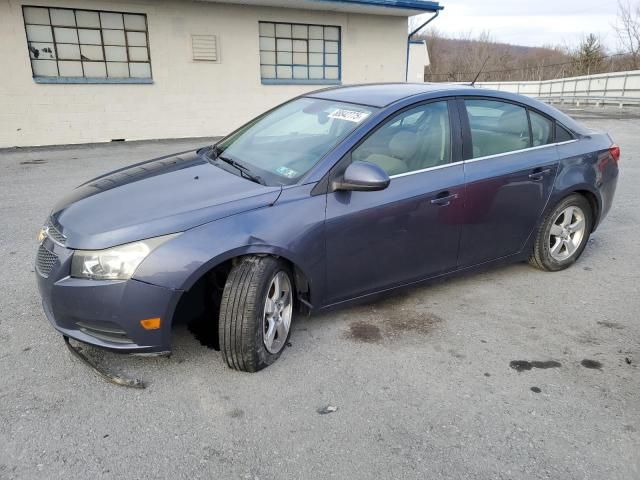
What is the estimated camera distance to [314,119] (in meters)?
3.73

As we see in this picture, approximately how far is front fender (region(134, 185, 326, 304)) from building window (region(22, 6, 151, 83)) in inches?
439

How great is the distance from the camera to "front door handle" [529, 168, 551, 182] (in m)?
3.96

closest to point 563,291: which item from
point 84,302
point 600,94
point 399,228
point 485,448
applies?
point 399,228

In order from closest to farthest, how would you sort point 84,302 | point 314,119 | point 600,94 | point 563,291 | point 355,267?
point 84,302 → point 355,267 → point 314,119 → point 563,291 → point 600,94

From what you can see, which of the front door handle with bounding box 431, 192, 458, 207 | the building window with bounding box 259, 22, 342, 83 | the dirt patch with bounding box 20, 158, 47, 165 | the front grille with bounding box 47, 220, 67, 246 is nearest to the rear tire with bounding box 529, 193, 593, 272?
the front door handle with bounding box 431, 192, 458, 207

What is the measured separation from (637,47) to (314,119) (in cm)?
4418

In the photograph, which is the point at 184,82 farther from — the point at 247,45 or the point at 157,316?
the point at 157,316

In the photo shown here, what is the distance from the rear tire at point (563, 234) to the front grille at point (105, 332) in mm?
3275

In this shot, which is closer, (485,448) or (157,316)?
(485,448)

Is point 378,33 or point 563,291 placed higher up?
point 378,33

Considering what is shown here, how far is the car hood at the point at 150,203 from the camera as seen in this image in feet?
8.77

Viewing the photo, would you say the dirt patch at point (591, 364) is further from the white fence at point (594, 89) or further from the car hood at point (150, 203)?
the white fence at point (594, 89)

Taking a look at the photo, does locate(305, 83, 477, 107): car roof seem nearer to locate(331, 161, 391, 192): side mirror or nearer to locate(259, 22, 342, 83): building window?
locate(331, 161, 391, 192): side mirror

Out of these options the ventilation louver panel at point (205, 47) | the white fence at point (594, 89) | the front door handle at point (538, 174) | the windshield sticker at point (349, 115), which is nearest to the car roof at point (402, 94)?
the windshield sticker at point (349, 115)
